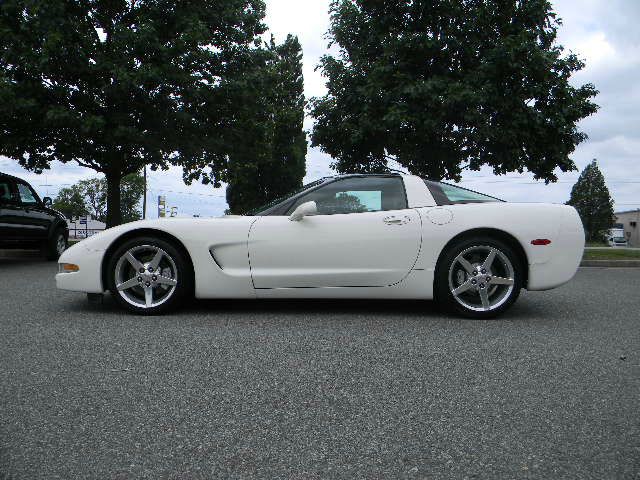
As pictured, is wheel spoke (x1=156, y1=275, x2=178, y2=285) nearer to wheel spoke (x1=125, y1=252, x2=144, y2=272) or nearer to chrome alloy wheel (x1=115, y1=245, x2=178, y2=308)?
chrome alloy wheel (x1=115, y1=245, x2=178, y2=308)

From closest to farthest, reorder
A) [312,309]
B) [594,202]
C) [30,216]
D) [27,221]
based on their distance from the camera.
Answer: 1. [312,309]
2. [27,221]
3. [30,216]
4. [594,202]

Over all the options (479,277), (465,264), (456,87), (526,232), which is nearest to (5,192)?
(465,264)

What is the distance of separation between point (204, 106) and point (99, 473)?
1593cm

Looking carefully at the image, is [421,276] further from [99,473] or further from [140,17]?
[140,17]

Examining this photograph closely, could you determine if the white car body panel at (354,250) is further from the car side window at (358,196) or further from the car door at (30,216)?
the car door at (30,216)

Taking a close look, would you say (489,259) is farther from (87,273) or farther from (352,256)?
(87,273)

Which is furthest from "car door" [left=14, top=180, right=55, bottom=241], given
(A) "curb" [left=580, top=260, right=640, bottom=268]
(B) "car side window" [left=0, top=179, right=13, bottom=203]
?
(A) "curb" [left=580, top=260, right=640, bottom=268]

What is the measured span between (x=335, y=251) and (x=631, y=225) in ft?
312

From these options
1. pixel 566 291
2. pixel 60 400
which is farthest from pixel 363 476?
pixel 566 291

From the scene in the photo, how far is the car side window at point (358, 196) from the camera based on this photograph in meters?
5.00

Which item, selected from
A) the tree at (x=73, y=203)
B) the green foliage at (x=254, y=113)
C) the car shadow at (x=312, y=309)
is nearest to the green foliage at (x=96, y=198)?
the tree at (x=73, y=203)

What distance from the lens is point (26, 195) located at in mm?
10758

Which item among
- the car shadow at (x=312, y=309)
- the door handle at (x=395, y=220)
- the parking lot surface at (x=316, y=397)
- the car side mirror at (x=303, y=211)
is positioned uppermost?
the car side mirror at (x=303, y=211)

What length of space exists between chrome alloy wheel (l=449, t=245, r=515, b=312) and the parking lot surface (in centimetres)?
26
